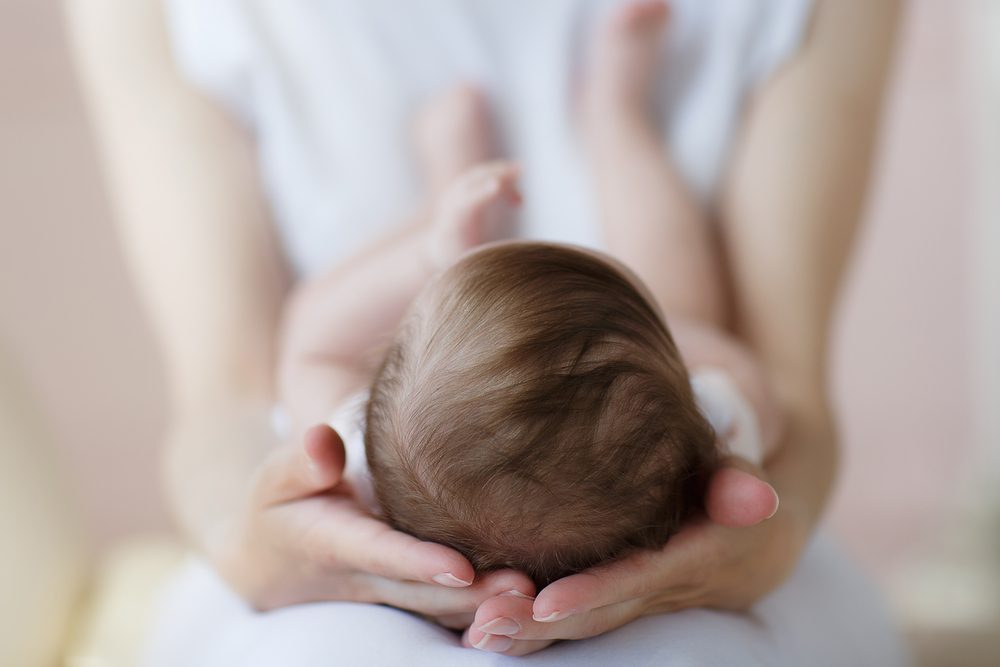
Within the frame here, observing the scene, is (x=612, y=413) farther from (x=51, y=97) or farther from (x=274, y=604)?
(x=51, y=97)

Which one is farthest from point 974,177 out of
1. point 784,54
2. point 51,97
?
point 51,97

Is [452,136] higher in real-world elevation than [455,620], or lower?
higher

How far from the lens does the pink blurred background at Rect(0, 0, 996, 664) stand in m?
1.83

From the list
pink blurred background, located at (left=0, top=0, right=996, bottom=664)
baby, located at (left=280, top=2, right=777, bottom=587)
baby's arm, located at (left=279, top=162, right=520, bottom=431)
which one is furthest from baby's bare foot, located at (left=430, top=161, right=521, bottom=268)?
pink blurred background, located at (left=0, top=0, right=996, bottom=664)

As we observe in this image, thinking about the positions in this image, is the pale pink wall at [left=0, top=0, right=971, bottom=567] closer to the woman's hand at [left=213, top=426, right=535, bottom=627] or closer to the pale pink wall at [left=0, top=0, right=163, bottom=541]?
the pale pink wall at [left=0, top=0, right=163, bottom=541]

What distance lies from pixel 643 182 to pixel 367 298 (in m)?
0.32

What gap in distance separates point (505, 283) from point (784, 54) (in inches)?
24.5

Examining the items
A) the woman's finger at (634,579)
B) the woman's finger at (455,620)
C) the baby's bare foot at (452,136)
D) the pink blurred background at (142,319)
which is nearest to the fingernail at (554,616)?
the woman's finger at (634,579)

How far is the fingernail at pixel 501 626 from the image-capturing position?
Answer: 0.60 meters

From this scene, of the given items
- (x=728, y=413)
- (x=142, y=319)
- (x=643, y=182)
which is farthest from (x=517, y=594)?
(x=142, y=319)

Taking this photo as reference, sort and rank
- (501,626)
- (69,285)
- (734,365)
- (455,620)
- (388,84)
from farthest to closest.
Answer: (69,285)
(388,84)
(734,365)
(455,620)
(501,626)

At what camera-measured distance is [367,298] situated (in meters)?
0.96

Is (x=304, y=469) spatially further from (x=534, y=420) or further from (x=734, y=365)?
(x=734, y=365)

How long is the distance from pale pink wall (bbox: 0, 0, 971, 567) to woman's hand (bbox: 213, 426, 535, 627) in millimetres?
1136
